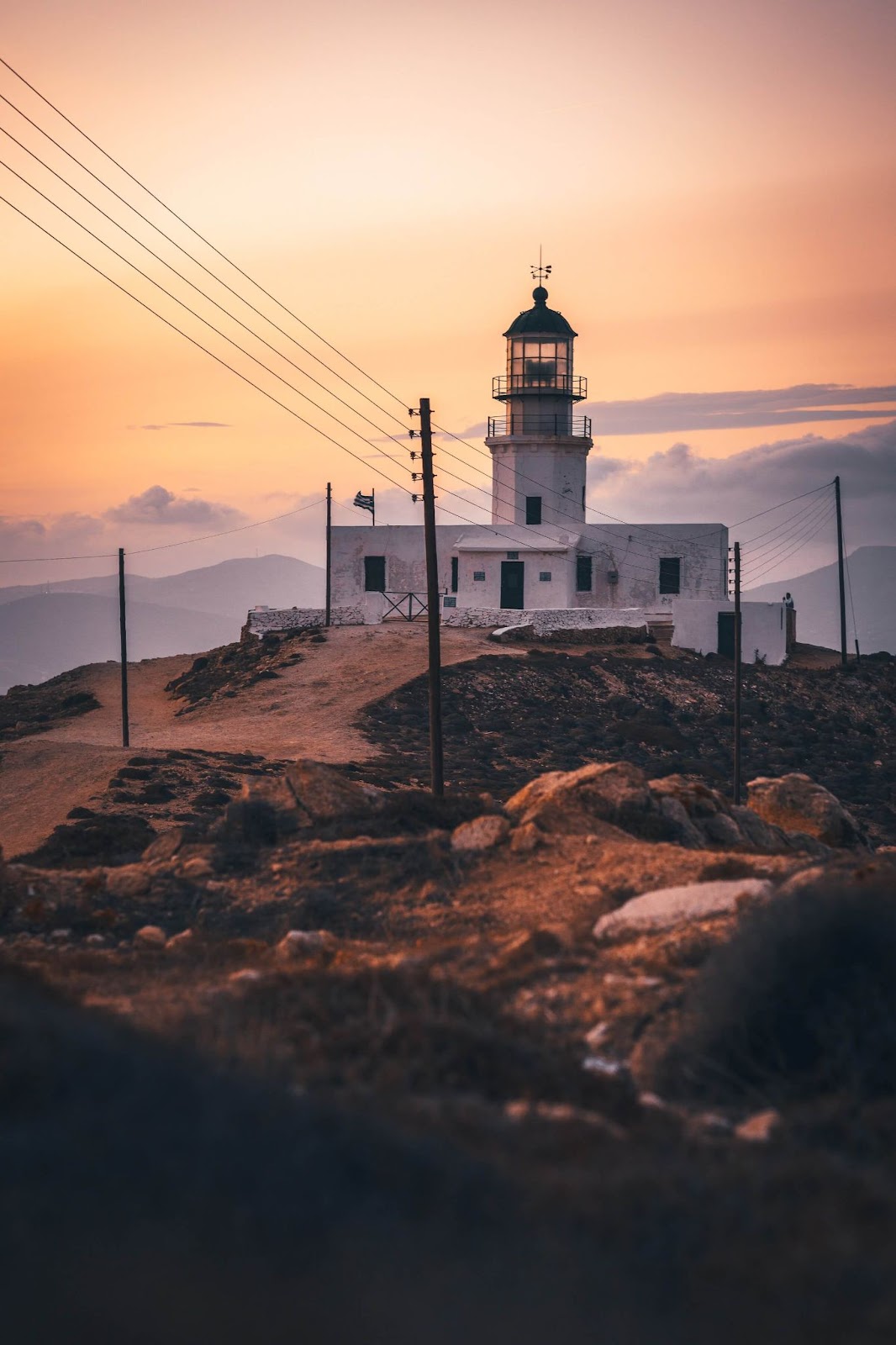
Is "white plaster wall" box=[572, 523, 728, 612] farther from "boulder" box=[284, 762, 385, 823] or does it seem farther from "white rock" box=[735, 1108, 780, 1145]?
"white rock" box=[735, 1108, 780, 1145]

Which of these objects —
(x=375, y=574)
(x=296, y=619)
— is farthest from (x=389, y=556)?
(x=296, y=619)

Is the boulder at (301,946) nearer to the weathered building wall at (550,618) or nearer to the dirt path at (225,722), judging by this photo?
the dirt path at (225,722)

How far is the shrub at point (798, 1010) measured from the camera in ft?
26.3

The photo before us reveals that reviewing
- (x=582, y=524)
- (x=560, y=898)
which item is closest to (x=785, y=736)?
(x=582, y=524)

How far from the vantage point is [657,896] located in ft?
39.9

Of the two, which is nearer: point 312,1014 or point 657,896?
point 312,1014

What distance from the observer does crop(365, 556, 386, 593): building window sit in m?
58.5

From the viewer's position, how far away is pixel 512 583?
57469 mm

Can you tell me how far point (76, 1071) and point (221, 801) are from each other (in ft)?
68.1

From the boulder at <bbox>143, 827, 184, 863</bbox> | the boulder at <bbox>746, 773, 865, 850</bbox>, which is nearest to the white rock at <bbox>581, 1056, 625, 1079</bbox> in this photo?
the boulder at <bbox>143, 827, 184, 863</bbox>

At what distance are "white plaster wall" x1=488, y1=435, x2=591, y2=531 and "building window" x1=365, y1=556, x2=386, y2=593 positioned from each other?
590 centimetres

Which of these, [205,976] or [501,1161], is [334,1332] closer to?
[501,1161]

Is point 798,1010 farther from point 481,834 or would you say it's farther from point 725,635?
point 725,635

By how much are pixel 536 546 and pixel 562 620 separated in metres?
4.44
